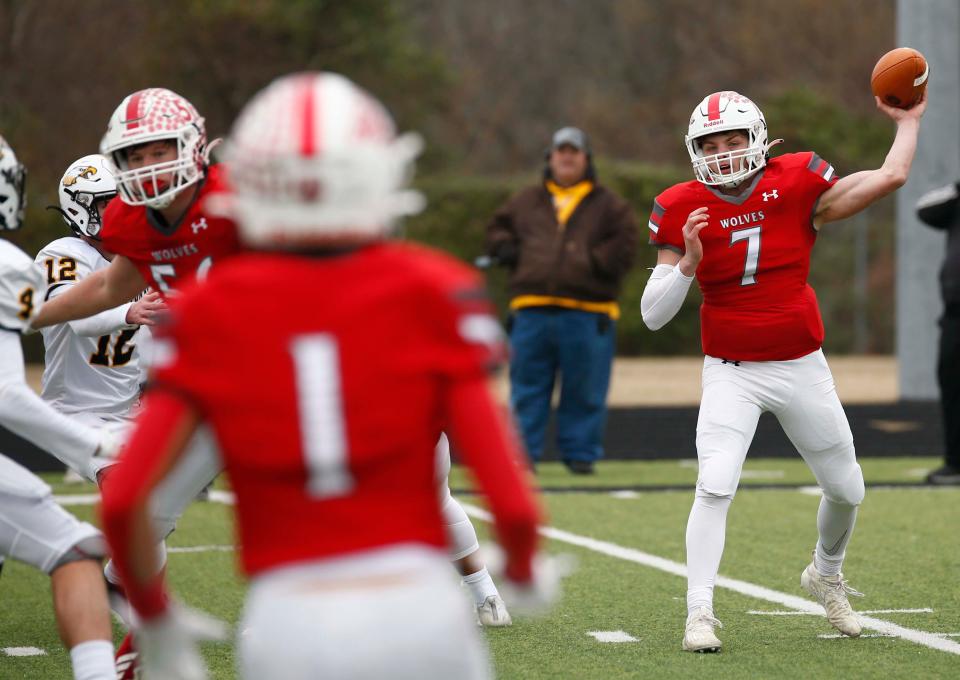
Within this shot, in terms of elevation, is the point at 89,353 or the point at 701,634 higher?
the point at 89,353

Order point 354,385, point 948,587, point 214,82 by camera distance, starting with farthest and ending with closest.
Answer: point 214,82 → point 948,587 → point 354,385

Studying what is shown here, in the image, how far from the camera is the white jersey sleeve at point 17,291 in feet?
12.2

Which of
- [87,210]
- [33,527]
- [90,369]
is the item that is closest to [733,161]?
[87,210]

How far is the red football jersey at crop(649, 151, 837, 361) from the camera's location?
17.3 feet

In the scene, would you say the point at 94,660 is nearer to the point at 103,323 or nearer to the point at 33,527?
the point at 33,527

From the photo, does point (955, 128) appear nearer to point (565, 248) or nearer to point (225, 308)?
point (565, 248)

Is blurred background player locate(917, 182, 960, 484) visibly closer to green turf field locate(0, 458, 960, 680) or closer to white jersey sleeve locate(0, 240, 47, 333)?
green turf field locate(0, 458, 960, 680)

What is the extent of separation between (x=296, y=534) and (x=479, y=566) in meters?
3.11

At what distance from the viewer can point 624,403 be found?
15.3 meters

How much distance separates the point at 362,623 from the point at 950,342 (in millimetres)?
7875

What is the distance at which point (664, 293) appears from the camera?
517 cm

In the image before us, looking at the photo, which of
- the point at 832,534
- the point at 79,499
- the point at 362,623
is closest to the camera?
the point at 362,623

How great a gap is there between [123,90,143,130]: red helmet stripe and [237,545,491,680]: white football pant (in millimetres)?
2104

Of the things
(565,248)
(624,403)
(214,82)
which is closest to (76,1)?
(214,82)
